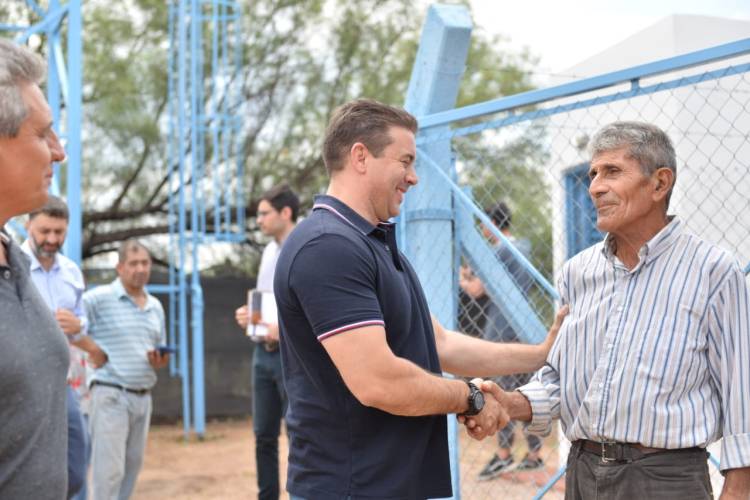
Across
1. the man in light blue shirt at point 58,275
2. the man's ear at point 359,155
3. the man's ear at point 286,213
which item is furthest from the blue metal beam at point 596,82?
the man in light blue shirt at point 58,275

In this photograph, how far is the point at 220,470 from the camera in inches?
323

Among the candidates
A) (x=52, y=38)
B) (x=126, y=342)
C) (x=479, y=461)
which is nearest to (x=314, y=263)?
(x=126, y=342)

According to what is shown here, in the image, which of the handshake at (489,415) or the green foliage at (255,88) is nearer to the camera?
the handshake at (489,415)

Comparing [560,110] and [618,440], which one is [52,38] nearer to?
[560,110]

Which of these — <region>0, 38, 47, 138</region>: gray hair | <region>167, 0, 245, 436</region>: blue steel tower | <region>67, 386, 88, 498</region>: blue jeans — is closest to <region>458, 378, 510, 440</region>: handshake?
<region>0, 38, 47, 138</region>: gray hair

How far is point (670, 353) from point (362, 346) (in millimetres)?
837

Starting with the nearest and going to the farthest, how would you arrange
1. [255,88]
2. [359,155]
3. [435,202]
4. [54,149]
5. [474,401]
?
1. [54,149]
2. [474,401]
3. [359,155]
4. [435,202]
5. [255,88]

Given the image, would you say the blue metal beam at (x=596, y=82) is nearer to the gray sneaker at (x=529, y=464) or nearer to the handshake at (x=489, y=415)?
the handshake at (x=489, y=415)

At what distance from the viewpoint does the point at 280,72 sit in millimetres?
11453

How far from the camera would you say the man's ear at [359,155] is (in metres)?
2.51

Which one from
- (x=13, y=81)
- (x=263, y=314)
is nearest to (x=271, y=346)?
(x=263, y=314)

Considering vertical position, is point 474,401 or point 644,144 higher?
point 644,144

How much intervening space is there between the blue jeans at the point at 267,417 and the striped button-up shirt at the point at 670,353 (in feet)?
10.1

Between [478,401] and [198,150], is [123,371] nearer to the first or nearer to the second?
[478,401]
